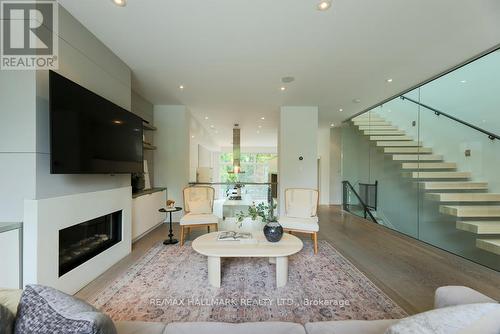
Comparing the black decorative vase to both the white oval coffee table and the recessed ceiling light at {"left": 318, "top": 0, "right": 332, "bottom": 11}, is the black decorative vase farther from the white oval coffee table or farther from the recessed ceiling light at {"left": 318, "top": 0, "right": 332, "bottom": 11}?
the recessed ceiling light at {"left": 318, "top": 0, "right": 332, "bottom": 11}

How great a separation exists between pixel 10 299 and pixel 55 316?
0.36 metres

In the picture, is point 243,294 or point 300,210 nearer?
point 243,294

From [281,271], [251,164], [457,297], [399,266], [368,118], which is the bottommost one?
[399,266]

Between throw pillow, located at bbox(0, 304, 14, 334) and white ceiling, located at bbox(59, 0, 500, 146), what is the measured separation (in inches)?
91.9

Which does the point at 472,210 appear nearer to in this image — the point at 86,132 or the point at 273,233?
the point at 273,233

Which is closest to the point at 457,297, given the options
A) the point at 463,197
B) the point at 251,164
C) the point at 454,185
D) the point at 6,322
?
the point at 6,322

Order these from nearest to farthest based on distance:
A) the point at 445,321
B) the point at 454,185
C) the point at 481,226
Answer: the point at 445,321, the point at 481,226, the point at 454,185

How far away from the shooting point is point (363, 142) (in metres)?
5.94

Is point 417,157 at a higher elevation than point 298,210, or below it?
higher

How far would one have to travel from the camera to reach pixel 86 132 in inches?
86.6

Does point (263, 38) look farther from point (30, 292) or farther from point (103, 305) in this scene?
point (103, 305)

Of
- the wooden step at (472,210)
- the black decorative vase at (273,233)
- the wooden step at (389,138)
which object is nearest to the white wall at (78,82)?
the black decorative vase at (273,233)

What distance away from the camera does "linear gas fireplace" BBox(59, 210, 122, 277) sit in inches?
84.5

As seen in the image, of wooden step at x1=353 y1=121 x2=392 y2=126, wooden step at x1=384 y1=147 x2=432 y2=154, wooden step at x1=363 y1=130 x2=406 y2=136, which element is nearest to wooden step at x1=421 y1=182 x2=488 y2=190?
wooden step at x1=384 y1=147 x2=432 y2=154
